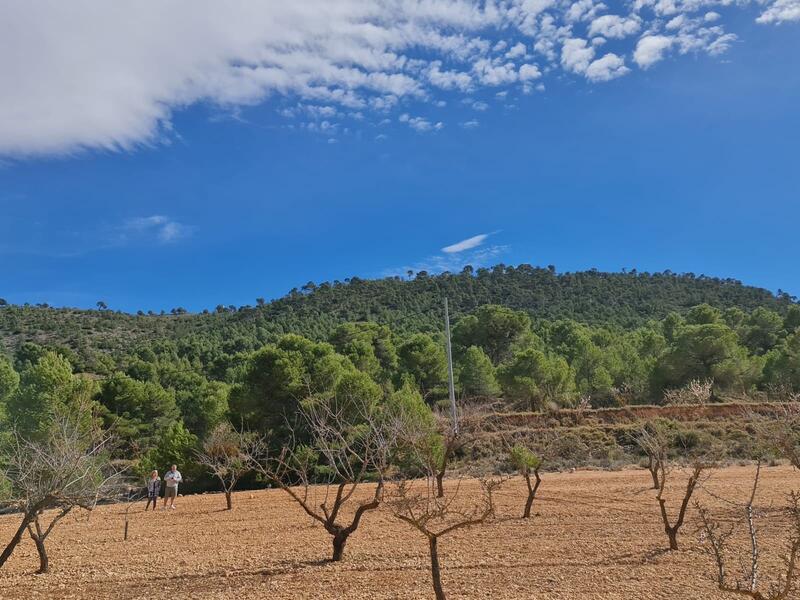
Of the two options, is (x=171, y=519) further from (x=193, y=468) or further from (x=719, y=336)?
(x=719, y=336)

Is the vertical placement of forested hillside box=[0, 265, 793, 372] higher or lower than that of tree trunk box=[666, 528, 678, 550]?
higher

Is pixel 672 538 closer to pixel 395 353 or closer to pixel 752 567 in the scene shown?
pixel 752 567

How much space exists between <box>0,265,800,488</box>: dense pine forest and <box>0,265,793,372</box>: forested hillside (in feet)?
1.35

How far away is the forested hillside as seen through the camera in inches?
2810

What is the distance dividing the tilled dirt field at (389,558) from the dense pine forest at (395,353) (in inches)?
154

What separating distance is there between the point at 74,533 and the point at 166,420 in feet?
63.7

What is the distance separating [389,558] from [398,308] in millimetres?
77198

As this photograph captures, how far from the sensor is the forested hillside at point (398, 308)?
71.4 meters

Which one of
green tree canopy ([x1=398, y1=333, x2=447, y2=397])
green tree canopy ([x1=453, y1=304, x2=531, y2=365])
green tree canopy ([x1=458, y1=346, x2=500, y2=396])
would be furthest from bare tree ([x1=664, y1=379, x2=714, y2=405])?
green tree canopy ([x1=453, y1=304, x2=531, y2=365])

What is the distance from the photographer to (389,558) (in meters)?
10.4

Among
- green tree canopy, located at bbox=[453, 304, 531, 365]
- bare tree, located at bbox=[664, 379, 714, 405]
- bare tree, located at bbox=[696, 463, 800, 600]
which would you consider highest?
green tree canopy, located at bbox=[453, 304, 531, 365]

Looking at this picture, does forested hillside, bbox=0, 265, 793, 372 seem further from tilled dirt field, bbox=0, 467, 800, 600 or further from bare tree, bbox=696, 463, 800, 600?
bare tree, bbox=696, 463, 800, 600

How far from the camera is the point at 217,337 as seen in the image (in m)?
72.8

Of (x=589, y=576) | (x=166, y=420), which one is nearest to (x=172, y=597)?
(x=589, y=576)
